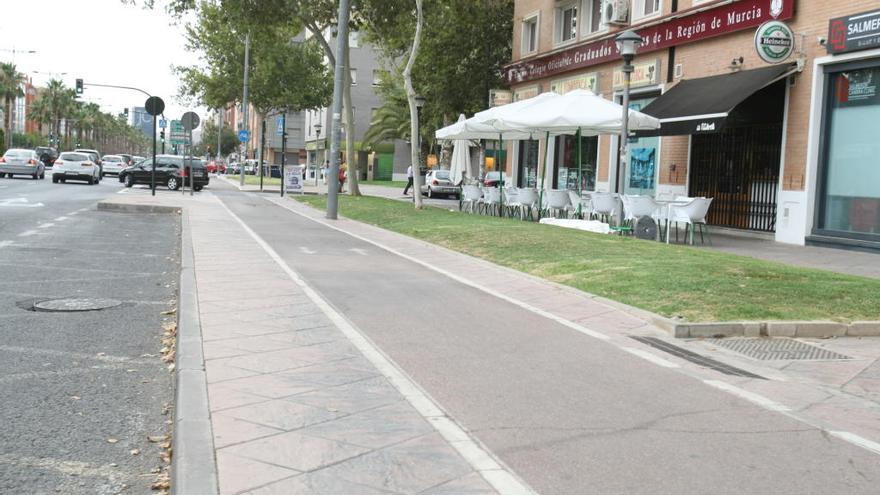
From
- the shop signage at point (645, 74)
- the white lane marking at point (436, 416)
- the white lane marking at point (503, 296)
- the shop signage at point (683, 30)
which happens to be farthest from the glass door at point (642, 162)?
the white lane marking at point (436, 416)

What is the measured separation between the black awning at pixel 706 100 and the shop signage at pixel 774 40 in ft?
1.27

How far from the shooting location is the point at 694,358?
7.02 metres

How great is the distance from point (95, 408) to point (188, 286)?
424 cm

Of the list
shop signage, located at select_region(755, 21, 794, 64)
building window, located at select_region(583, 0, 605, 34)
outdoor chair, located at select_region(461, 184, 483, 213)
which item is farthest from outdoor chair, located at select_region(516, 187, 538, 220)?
building window, located at select_region(583, 0, 605, 34)

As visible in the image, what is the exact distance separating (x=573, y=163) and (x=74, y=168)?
23.9 meters

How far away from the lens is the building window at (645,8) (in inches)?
919

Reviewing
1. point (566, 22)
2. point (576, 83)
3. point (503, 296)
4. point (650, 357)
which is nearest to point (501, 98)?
point (566, 22)

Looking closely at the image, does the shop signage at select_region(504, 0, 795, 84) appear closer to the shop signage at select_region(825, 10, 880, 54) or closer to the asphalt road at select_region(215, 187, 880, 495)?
the shop signage at select_region(825, 10, 880, 54)

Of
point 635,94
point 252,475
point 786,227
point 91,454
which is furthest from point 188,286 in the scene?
point 635,94

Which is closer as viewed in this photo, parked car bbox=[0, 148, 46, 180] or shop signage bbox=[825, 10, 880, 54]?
shop signage bbox=[825, 10, 880, 54]

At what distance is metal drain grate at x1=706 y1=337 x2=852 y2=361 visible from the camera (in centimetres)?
721

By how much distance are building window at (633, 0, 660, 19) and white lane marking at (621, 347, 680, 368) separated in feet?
59.3

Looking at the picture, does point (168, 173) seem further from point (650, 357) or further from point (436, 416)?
point (436, 416)

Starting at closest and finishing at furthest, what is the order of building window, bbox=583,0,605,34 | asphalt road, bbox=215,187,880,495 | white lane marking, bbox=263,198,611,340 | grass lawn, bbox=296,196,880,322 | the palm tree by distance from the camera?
1. asphalt road, bbox=215,187,880,495
2. white lane marking, bbox=263,198,611,340
3. grass lawn, bbox=296,196,880,322
4. building window, bbox=583,0,605,34
5. the palm tree
